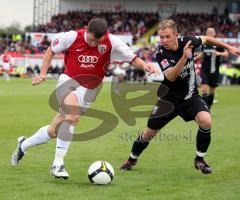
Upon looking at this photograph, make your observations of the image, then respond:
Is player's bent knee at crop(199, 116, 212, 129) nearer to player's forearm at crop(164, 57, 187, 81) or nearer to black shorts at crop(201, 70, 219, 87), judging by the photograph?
player's forearm at crop(164, 57, 187, 81)

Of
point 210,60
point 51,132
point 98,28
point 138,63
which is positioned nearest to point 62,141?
point 51,132

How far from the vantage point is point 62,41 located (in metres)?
8.48

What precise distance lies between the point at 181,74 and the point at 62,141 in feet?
6.35

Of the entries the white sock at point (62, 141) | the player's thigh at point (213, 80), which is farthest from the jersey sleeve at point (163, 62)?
the player's thigh at point (213, 80)

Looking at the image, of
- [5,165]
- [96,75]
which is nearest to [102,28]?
[96,75]

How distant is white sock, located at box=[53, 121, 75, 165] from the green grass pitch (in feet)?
1.00

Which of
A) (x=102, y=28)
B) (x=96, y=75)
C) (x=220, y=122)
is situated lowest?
(x=220, y=122)

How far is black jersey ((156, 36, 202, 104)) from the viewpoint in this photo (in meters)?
8.72

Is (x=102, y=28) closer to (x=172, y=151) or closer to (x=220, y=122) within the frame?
(x=172, y=151)

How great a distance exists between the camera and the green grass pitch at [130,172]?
7.41 metres

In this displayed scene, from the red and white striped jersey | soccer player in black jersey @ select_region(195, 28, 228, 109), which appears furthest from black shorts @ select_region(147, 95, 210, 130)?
soccer player in black jersey @ select_region(195, 28, 228, 109)

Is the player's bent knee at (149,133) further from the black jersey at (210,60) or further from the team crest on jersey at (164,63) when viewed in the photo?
the black jersey at (210,60)

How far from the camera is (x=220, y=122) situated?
17.0 meters

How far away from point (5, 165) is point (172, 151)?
3401mm
